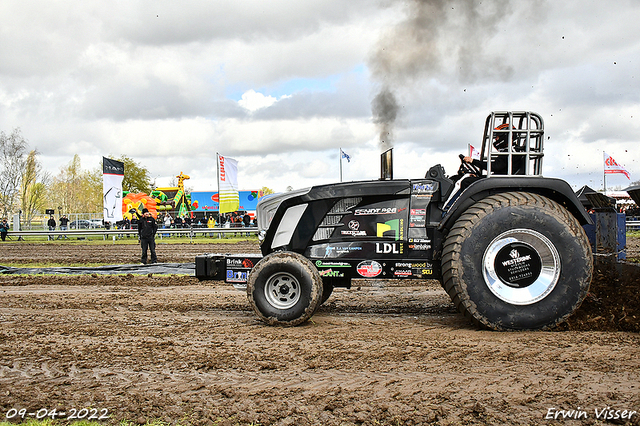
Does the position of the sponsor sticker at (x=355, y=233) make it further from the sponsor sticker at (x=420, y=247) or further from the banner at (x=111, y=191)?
the banner at (x=111, y=191)

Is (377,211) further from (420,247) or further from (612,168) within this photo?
(612,168)

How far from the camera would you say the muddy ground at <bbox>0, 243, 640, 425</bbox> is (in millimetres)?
3377

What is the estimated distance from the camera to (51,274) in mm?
11547

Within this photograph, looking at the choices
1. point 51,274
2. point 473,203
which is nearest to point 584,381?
point 473,203

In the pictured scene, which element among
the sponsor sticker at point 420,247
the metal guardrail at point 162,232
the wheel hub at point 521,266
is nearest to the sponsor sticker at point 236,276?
the sponsor sticker at point 420,247

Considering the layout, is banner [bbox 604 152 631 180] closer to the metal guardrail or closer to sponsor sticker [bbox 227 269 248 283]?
the metal guardrail

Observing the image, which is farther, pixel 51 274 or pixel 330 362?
pixel 51 274

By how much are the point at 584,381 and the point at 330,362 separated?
2.05 metres

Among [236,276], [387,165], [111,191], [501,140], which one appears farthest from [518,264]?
[111,191]

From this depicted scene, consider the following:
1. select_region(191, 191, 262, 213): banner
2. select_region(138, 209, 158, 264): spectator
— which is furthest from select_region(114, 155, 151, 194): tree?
select_region(138, 209, 158, 264): spectator

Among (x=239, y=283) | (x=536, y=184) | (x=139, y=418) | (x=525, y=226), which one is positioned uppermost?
(x=536, y=184)

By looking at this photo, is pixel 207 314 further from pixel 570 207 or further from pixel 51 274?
pixel 51 274

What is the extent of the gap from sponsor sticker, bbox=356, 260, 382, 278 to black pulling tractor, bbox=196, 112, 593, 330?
1 centimetres

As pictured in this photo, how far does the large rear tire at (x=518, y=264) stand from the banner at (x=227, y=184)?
2309 cm
